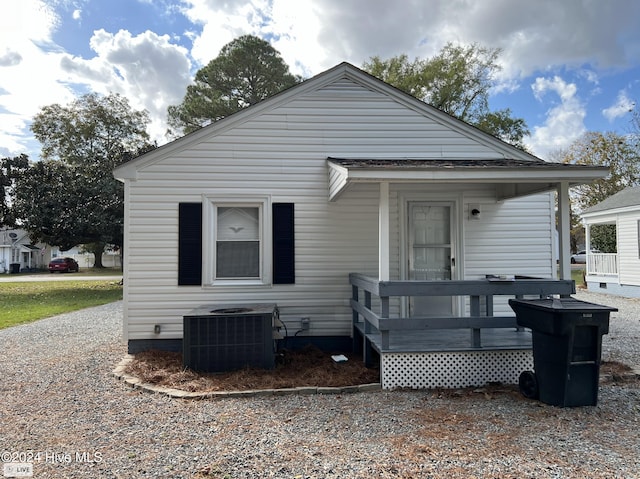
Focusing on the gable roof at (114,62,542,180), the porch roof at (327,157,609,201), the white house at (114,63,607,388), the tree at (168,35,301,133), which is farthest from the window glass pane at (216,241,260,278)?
the tree at (168,35,301,133)

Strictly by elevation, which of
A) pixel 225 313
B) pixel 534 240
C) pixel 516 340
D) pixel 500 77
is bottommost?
pixel 516 340

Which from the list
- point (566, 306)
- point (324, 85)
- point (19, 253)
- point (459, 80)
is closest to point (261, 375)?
point (566, 306)

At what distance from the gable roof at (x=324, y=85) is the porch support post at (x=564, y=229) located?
65.0 inches

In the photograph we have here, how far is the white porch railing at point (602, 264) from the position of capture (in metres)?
14.1

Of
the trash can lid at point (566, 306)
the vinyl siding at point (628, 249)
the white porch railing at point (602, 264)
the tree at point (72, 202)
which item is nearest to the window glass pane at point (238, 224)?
the trash can lid at point (566, 306)

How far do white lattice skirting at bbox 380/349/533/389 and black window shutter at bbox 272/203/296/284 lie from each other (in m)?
2.14

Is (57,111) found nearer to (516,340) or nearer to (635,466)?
(516,340)

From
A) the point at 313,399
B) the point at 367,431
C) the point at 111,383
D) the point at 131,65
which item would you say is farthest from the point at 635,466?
the point at 131,65

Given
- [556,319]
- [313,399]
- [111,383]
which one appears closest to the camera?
[556,319]

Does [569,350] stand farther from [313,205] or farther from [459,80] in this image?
[459,80]

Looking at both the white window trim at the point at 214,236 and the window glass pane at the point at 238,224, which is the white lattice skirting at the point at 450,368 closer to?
the white window trim at the point at 214,236

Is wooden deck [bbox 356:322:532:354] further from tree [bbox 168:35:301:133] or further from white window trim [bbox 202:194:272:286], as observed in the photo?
tree [bbox 168:35:301:133]

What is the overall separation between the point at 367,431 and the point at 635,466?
1920 mm

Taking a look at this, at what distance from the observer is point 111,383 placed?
4668 mm
